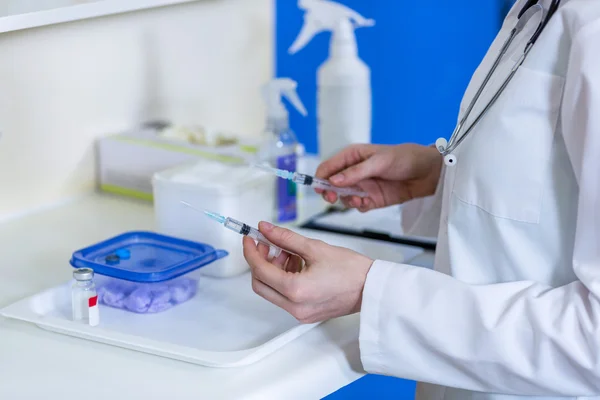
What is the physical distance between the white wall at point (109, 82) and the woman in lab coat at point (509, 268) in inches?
25.4

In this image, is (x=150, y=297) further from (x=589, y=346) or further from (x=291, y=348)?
(x=589, y=346)

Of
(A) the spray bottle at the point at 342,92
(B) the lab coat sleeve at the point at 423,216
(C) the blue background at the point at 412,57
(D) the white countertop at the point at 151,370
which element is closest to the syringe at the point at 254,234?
(D) the white countertop at the point at 151,370

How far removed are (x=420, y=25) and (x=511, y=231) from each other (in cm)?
125

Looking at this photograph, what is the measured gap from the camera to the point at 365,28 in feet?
7.18

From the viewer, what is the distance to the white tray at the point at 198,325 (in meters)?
1.01

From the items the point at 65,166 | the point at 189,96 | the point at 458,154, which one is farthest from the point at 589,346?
the point at 189,96

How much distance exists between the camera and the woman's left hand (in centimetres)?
99

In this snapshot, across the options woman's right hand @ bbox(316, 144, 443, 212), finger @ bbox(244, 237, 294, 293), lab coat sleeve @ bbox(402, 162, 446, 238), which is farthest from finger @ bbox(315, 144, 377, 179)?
finger @ bbox(244, 237, 294, 293)

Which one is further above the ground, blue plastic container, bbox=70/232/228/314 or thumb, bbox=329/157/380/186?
thumb, bbox=329/157/380/186

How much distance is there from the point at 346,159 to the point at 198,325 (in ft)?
1.20

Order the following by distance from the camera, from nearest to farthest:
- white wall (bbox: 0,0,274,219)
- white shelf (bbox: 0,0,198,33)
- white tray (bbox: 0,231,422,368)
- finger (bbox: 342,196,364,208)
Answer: white tray (bbox: 0,231,422,368), white shelf (bbox: 0,0,198,33), finger (bbox: 342,196,364,208), white wall (bbox: 0,0,274,219)

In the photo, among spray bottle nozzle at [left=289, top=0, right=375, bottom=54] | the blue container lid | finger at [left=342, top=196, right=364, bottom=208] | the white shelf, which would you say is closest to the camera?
the blue container lid

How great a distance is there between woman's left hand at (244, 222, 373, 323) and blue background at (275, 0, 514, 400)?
3.87 feet

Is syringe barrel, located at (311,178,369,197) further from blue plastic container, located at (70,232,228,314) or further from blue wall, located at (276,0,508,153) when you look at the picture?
blue wall, located at (276,0,508,153)
